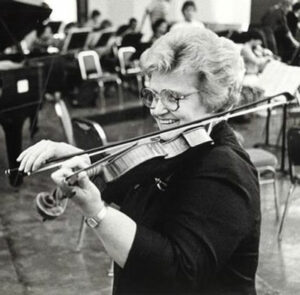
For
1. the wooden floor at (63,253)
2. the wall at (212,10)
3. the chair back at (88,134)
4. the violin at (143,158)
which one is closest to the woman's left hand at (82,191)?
the violin at (143,158)

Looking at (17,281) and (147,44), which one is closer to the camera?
(17,281)

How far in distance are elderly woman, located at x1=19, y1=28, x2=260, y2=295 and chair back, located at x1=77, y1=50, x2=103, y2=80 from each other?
233 inches

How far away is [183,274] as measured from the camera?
4.00ft

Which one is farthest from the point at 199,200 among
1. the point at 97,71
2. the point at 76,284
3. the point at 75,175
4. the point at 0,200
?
the point at 97,71

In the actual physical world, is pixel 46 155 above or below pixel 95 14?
above

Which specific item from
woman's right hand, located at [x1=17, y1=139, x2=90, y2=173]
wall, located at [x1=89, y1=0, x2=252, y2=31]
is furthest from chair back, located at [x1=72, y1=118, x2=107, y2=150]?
wall, located at [x1=89, y1=0, x2=252, y2=31]

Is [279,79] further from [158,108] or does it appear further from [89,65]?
[89,65]

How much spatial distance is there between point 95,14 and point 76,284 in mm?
8406

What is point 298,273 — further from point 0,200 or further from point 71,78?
point 71,78

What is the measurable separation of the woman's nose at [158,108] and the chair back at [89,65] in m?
5.95

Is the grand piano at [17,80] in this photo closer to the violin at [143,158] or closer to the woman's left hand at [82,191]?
the violin at [143,158]

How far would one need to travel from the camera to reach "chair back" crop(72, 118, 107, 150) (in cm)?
298

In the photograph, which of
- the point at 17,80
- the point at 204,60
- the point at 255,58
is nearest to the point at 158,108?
the point at 204,60

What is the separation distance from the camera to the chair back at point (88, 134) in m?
2.98
